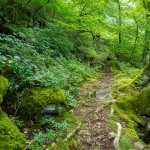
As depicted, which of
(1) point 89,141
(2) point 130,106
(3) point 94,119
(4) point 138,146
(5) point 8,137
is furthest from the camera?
(2) point 130,106

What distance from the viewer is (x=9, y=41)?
8.09 m

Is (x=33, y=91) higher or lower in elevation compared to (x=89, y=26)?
lower

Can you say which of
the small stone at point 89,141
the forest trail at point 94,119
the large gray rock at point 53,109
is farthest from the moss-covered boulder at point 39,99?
the small stone at point 89,141

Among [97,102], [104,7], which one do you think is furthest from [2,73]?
[104,7]

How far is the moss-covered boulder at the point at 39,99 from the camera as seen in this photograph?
546 cm

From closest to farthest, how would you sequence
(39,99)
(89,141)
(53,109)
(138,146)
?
(89,141) → (138,146) → (39,99) → (53,109)

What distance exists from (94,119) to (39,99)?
1698 mm

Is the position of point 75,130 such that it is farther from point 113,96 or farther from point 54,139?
point 113,96

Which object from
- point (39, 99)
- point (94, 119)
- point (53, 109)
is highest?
point (39, 99)

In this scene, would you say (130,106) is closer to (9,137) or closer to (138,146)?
(138,146)

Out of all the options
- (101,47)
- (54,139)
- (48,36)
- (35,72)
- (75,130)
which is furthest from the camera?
(101,47)

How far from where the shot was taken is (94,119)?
20.5ft

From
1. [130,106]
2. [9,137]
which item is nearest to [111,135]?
[130,106]

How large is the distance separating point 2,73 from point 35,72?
1.04 meters
